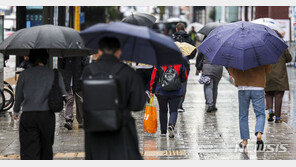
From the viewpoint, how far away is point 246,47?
23.9 ft

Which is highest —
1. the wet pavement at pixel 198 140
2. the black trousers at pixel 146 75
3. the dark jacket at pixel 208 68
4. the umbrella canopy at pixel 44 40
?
the umbrella canopy at pixel 44 40

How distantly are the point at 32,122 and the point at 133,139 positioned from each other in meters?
1.62

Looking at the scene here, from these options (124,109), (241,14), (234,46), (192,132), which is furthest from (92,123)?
(241,14)

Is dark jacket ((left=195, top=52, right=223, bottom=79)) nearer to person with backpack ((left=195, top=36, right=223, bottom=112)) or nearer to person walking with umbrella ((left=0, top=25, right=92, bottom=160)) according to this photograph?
person with backpack ((left=195, top=36, right=223, bottom=112))

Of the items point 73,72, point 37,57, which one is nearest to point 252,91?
point 37,57

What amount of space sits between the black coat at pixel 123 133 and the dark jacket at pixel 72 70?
4.84 meters

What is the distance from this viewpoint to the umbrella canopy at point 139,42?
14.9 feet

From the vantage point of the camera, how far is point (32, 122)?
5.89 metres

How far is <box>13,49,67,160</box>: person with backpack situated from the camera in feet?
19.3

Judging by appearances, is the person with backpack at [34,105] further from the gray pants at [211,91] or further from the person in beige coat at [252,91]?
the gray pants at [211,91]

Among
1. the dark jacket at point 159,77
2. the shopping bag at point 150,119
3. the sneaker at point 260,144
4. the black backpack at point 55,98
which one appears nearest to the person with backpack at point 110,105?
the black backpack at point 55,98

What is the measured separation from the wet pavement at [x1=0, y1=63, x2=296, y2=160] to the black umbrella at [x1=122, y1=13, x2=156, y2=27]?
2314mm

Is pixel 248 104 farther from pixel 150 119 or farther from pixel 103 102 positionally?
pixel 103 102

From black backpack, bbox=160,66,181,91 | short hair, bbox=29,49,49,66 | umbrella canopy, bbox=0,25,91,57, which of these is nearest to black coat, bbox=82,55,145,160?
short hair, bbox=29,49,49,66
